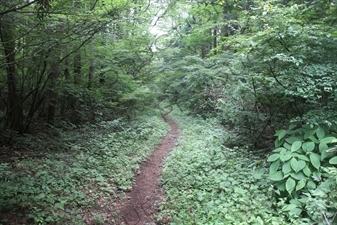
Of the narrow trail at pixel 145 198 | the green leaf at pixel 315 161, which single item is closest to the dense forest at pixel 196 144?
the green leaf at pixel 315 161

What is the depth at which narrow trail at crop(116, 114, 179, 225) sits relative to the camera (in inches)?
202

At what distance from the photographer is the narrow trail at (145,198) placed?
5.12 m

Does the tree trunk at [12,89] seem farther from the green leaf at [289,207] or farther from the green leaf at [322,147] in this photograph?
the green leaf at [322,147]

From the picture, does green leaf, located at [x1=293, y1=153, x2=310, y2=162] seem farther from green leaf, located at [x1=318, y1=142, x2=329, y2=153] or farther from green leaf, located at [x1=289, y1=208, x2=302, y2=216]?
green leaf, located at [x1=289, y1=208, x2=302, y2=216]

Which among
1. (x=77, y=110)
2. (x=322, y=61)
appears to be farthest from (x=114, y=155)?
(x=322, y=61)

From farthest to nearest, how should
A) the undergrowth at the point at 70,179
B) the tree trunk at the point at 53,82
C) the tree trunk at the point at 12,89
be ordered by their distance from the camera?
the tree trunk at the point at 53,82, the tree trunk at the point at 12,89, the undergrowth at the point at 70,179

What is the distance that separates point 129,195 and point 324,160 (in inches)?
170

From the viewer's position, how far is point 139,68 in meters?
14.7

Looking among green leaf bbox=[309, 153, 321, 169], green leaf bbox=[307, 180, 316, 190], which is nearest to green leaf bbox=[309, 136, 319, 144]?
green leaf bbox=[309, 153, 321, 169]

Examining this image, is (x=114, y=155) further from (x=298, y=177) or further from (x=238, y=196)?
(x=298, y=177)

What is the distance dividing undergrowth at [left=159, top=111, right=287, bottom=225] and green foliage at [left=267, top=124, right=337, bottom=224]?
0.36 m

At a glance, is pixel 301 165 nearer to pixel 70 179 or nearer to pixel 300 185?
pixel 300 185

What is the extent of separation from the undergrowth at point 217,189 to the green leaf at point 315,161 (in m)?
1.01

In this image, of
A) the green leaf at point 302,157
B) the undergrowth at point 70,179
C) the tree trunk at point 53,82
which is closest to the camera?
the undergrowth at point 70,179
